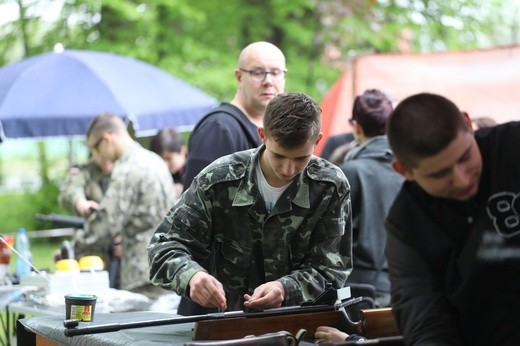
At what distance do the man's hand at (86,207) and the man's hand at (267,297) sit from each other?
4537 mm

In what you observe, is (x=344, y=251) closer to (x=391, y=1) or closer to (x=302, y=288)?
(x=302, y=288)

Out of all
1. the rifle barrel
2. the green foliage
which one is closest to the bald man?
the rifle barrel

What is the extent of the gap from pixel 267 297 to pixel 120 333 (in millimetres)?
594

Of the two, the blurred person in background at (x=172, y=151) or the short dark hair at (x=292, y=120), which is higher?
the short dark hair at (x=292, y=120)

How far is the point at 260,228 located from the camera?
4.79m

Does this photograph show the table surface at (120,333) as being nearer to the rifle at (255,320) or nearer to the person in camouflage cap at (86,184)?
the rifle at (255,320)

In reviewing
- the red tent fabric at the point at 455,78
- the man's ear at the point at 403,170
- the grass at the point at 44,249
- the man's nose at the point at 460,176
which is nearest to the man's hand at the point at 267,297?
A: the man's ear at the point at 403,170

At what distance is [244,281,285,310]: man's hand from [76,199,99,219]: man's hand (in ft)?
14.9

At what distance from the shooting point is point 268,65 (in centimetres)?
650

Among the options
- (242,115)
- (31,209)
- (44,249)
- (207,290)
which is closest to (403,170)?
(207,290)

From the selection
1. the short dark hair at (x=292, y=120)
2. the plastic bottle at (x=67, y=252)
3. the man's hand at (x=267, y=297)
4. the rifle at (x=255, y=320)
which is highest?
the short dark hair at (x=292, y=120)

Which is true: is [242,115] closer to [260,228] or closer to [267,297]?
[260,228]

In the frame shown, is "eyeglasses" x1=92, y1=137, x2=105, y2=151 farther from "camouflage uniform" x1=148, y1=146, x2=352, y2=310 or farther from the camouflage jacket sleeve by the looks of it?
"camouflage uniform" x1=148, y1=146, x2=352, y2=310

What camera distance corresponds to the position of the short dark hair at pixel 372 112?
23.4 ft
